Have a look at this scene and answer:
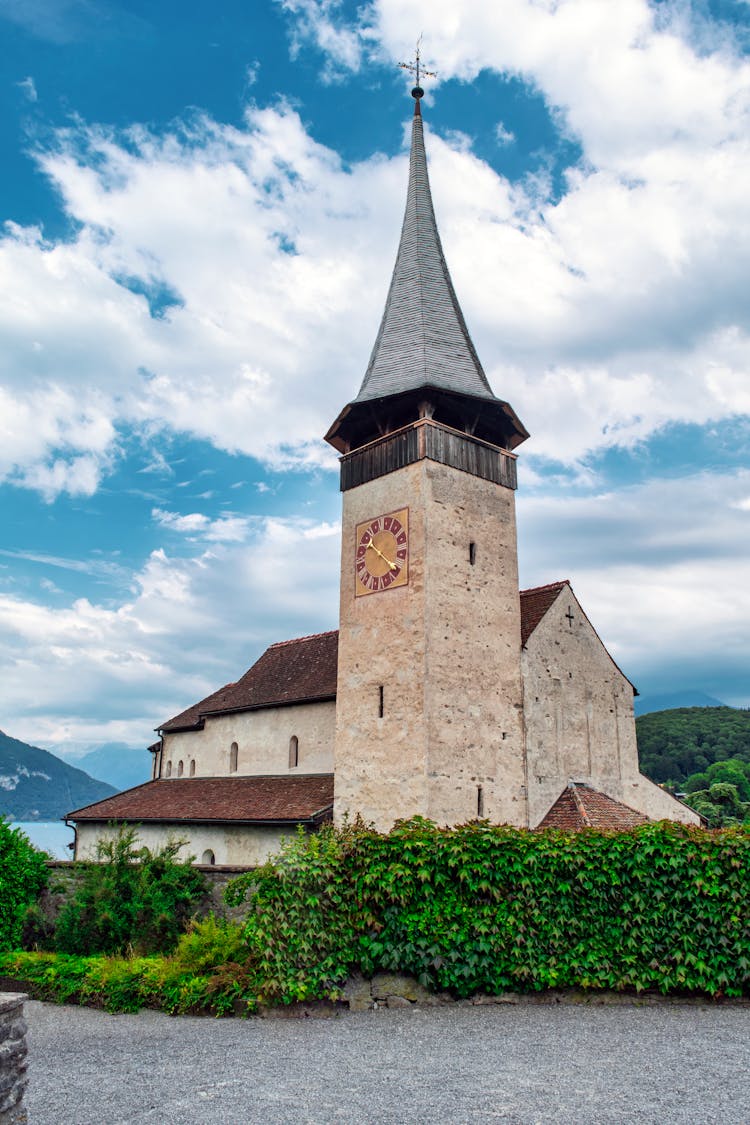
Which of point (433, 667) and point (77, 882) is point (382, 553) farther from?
point (77, 882)

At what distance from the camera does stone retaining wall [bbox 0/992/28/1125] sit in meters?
5.98

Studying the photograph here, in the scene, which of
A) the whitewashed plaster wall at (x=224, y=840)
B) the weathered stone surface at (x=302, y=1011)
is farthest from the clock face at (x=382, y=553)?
the weathered stone surface at (x=302, y=1011)

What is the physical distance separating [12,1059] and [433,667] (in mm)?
15091

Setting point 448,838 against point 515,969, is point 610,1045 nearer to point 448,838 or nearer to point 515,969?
point 515,969

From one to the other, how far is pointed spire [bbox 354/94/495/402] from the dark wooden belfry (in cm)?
4

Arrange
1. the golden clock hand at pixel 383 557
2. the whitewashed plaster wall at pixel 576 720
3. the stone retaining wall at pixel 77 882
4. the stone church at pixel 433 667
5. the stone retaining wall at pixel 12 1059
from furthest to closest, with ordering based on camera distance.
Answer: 1. the whitewashed plaster wall at pixel 576 720
2. the golden clock hand at pixel 383 557
3. the stone church at pixel 433 667
4. the stone retaining wall at pixel 77 882
5. the stone retaining wall at pixel 12 1059

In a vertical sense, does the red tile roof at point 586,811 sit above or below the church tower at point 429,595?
below

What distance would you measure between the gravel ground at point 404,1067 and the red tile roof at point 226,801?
1134 centimetres

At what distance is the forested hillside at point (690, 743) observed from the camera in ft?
250

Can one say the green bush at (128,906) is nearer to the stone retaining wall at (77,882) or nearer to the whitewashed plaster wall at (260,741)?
the stone retaining wall at (77,882)

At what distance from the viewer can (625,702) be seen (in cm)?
2602

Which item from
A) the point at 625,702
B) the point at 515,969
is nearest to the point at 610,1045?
the point at 515,969

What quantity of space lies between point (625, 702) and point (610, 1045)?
56.1 feet

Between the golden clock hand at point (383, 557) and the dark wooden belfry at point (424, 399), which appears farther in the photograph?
the dark wooden belfry at point (424, 399)
